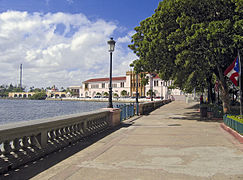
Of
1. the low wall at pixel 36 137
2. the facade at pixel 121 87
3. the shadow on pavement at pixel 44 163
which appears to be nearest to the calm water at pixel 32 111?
the low wall at pixel 36 137

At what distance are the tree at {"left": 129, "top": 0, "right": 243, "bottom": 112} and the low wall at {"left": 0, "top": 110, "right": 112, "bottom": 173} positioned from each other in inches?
341

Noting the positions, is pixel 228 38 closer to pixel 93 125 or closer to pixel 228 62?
pixel 228 62

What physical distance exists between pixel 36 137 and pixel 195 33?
11840 millimetres

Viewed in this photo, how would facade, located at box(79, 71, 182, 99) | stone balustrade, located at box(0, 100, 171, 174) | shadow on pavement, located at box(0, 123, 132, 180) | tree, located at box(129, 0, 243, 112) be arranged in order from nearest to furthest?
shadow on pavement, located at box(0, 123, 132, 180)
stone balustrade, located at box(0, 100, 171, 174)
tree, located at box(129, 0, 243, 112)
facade, located at box(79, 71, 182, 99)

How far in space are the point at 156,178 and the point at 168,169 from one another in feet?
2.51

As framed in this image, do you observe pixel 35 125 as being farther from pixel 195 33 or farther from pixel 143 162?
pixel 195 33

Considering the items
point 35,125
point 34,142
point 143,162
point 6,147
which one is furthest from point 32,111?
point 143,162

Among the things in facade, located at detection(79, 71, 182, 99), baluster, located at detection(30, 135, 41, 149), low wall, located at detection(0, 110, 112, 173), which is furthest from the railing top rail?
facade, located at detection(79, 71, 182, 99)

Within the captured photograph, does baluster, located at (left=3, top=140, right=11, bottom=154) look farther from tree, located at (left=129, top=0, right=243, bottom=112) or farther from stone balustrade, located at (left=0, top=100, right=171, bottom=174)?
tree, located at (left=129, top=0, right=243, bottom=112)

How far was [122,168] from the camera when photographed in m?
6.03

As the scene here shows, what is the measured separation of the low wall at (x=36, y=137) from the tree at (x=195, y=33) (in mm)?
8665

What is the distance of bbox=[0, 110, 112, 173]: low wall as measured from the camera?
18.8 feet

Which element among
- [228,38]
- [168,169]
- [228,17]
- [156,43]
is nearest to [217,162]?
[168,169]

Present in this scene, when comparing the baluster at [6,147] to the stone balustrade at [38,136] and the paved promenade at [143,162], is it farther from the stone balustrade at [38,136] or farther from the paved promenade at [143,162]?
the paved promenade at [143,162]
